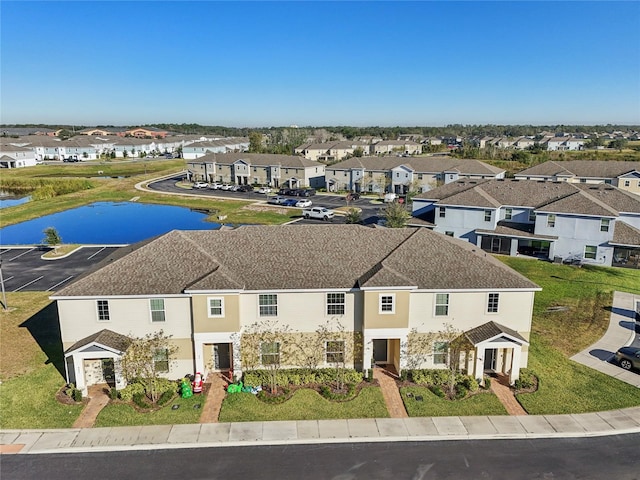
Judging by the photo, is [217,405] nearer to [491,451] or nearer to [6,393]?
[6,393]

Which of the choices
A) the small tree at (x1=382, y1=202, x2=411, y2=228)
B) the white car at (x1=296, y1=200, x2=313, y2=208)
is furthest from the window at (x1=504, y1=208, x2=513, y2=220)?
the white car at (x1=296, y1=200, x2=313, y2=208)

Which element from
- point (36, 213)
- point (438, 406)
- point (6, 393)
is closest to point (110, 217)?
point (36, 213)

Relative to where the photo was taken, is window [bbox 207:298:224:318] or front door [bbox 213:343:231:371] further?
front door [bbox 213:343:231:371]

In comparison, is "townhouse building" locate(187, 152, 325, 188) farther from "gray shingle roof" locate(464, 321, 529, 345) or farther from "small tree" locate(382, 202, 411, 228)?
"gray shingle roof" locate(464, 321, 529, 345)

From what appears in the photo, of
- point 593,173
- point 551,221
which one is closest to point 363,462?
point 551,221

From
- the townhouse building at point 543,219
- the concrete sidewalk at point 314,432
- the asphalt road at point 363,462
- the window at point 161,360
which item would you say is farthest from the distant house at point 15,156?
the asphalt road at point 363,462
